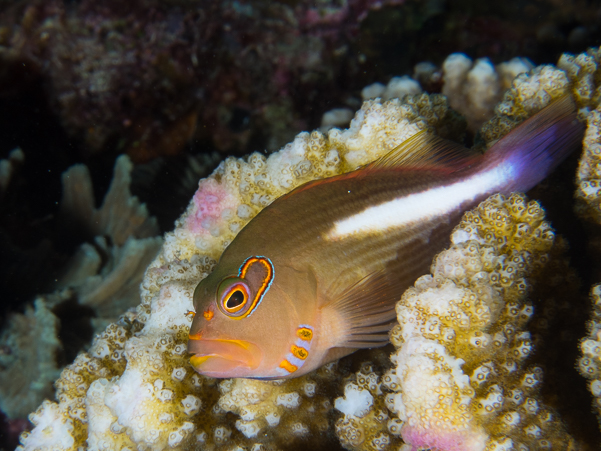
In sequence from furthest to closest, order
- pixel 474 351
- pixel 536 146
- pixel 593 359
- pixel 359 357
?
pixel 359 357 < pixel 536 146 < pixel 474 351 < pixel 593 359

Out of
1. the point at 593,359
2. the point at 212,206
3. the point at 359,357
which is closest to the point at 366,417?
the point at 359,357

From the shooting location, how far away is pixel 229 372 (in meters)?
1.95

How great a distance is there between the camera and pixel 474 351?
1.85 metres

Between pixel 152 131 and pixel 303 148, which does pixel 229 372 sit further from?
pixel 152 131

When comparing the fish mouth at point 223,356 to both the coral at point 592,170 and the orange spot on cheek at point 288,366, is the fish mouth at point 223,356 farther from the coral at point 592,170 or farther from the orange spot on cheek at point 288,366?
the coral at point 592,170

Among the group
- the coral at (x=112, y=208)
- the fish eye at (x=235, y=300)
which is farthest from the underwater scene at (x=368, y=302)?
the coral at (x=112, y=208)

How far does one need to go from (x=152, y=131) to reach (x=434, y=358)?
506 centimetres

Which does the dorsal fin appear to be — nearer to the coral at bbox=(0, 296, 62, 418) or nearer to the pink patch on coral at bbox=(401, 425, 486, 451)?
the pink patch on coral at bbox=(401, 425, 486, 451)

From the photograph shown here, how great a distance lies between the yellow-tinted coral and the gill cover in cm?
68

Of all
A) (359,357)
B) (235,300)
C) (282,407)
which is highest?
(235,300)

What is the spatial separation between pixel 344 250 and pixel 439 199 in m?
0.66

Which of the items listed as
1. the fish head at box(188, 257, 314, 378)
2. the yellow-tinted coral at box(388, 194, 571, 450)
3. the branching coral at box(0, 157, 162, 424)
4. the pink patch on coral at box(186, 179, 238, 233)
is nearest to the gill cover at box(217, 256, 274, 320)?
the fish head at box(188, 257, 314, 378)

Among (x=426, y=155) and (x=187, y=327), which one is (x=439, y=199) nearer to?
(x=426, y=155)

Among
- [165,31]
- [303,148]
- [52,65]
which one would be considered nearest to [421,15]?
[165,31]
